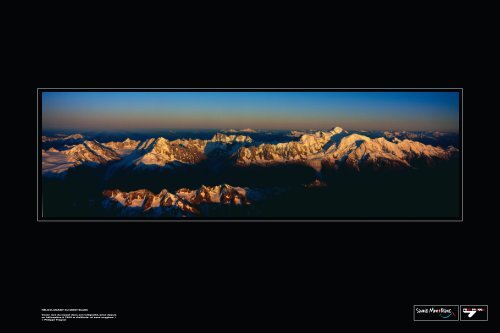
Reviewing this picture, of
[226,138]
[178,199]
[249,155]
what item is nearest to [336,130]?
[249,155]

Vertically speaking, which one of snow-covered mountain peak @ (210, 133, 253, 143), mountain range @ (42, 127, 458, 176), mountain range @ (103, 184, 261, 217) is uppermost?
snow-covered mountain peak @ (210, 133, 253, 143)

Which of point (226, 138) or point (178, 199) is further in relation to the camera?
point (226, 138)

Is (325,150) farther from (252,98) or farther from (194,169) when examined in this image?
(194,169)

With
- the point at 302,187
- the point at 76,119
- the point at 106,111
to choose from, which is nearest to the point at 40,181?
the point at 76,119

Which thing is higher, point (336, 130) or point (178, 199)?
point (336, 130)

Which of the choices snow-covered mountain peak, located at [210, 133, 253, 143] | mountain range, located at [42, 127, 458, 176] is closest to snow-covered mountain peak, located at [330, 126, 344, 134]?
mountain range, located at [42, 127, 458, 176]

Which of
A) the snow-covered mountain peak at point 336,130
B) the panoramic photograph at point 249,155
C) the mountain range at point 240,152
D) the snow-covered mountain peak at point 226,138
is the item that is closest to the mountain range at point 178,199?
the panoramic photograph at point 249,155

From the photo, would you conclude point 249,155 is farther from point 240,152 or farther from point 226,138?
point 226,138

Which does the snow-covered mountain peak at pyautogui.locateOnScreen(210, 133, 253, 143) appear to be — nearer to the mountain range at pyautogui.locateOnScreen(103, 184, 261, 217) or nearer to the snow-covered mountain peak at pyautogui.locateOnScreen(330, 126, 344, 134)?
the mountain range at pyautogui.locateOnScreen(103, 184, 261, 217)
